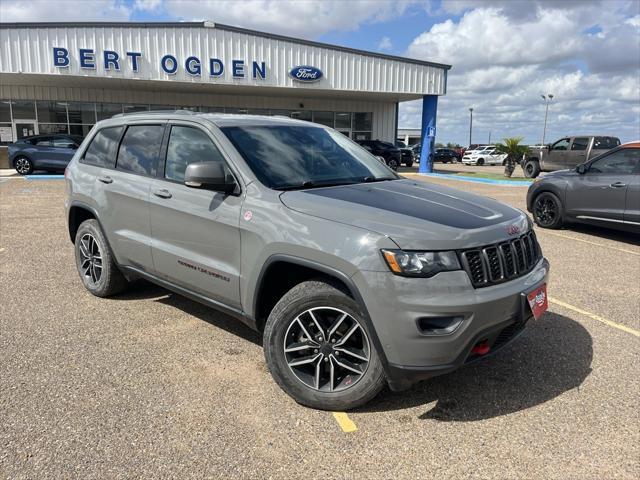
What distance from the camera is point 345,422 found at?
9.71 feet

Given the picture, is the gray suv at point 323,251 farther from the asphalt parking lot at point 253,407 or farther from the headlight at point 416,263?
the asphalt parking lot at point 253,407

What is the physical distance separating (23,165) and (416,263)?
821 inches

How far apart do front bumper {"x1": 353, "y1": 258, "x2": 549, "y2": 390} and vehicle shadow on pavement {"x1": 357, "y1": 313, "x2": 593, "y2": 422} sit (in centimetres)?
34

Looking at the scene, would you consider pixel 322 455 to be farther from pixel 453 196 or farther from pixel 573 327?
pixel 573 327

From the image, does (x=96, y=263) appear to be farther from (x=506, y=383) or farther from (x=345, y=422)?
(x=506, y=383)

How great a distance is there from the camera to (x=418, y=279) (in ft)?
8.71

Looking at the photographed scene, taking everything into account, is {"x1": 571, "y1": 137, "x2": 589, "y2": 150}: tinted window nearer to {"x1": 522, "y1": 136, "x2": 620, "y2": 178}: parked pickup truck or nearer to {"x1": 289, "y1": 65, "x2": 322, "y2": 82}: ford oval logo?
{"x1": 522, "y1": 136, "x2": 620, "y2": 178}: parked pickup truck

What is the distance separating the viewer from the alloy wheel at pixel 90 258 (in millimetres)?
4969

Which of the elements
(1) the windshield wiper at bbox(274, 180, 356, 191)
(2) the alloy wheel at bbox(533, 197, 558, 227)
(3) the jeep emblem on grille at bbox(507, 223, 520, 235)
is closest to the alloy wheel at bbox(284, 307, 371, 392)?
(1) the windshield wiper at bbox(274, 180, 356, 191)

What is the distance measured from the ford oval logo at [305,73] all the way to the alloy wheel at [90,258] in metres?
20.1

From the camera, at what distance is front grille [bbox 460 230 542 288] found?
9.10ft

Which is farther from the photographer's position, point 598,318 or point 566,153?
point 566,153

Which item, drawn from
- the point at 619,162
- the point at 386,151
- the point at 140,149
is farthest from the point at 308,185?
the point at 386,151

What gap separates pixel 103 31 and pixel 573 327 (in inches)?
846
